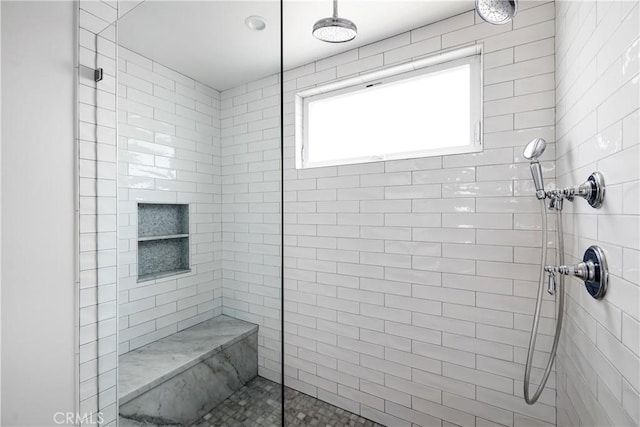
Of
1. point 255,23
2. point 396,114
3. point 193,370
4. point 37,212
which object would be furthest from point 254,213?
point 396,114

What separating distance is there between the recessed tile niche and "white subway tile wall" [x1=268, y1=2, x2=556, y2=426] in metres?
0.35

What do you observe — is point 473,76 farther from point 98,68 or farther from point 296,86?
point 98,68

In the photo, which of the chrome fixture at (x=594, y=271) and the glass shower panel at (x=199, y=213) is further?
the glass shower panel at (x=199, y=213)

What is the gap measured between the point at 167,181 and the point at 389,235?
1259 millimetres

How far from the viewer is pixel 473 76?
1707 millimetres

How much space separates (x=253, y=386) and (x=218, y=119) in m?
→ 0.95

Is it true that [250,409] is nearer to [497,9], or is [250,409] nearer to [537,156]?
[537,156]

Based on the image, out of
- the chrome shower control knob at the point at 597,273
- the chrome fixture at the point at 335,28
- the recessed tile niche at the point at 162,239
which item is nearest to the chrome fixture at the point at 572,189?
the chrome shower control knob at the point at 597,273

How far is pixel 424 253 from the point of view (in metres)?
1.79

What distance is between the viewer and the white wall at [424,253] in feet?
4.97

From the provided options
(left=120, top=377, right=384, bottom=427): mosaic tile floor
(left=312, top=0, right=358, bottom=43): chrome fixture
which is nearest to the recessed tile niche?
(left=120, top=377, right=384, bottom=427): mosaic tile floor

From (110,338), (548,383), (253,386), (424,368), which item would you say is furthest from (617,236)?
(110,338)

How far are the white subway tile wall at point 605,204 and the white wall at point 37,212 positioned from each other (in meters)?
1.84

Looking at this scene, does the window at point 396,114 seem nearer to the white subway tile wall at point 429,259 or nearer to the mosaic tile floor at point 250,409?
the white subway tile wall at point 429,259
